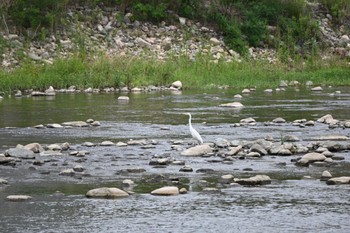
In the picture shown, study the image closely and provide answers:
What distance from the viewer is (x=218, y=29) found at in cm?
3862

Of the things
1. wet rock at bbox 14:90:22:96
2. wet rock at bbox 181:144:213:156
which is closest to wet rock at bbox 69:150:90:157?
wet rock at bbox 181:144:213:156

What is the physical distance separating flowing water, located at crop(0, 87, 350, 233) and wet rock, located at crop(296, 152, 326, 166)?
0.26 meters

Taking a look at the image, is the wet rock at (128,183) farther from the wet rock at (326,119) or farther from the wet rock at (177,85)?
the wet rock at (177,85)

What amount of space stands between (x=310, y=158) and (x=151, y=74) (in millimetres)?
18479

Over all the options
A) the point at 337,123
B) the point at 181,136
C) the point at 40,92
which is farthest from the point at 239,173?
the point at 40,92

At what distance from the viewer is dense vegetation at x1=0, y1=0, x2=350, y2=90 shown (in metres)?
29.5

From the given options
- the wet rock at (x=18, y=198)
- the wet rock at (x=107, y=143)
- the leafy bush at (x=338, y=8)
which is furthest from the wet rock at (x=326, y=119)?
the leafy bush at (x=338, y=8)

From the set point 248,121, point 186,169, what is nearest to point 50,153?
point 186,169

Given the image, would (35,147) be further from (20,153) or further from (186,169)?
(186,169)

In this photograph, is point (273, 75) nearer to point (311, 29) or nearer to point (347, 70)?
point (347, 70)

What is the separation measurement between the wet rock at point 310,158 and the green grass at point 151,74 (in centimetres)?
1679

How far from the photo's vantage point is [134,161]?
1284 cm

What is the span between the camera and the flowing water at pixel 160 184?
8836mm

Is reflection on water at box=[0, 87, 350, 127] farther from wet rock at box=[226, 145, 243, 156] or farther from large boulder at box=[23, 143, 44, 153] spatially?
wet rock at box=[226, 145, 243, 156]
